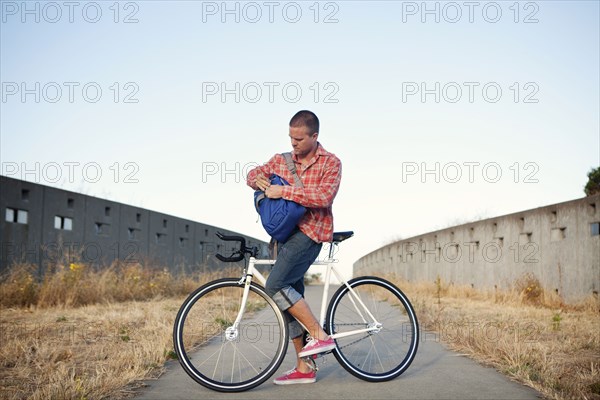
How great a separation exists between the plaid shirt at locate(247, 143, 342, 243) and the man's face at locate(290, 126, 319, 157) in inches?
3.8

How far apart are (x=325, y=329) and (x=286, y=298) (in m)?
0.44

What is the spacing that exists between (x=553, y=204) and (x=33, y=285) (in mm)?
9696

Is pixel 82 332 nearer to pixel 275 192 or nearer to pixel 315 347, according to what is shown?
pixel 315 347

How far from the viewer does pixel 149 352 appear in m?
5.44

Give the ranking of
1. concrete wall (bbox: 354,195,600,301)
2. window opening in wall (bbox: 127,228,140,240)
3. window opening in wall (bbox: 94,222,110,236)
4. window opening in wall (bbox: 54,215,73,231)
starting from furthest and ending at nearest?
window opening in wall (bbox: 127,228,140,240)
window opening in wall (bbox: 94,222,110,236)
window opening in wall (bbox: 54,215,73,231)
concrete wall (bbox: 354,195,600,301)

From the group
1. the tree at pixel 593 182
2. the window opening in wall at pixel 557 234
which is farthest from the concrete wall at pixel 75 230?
the tree at pixel 593 182

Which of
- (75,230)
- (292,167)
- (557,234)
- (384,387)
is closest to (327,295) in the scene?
(384,387)

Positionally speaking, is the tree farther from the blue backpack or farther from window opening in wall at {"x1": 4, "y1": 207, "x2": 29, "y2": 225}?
the blue backpack

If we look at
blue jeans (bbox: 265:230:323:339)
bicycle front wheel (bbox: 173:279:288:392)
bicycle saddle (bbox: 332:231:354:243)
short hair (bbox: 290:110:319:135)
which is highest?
short hair (bbox: 290:110:319:135)

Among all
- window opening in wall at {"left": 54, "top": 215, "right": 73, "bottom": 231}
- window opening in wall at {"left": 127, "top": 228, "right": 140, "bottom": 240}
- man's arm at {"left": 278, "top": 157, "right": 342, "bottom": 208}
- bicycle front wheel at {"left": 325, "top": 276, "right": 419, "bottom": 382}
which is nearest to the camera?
man's arm at {"left": 278, "top": 157, "right": 342, "bottom": 208}

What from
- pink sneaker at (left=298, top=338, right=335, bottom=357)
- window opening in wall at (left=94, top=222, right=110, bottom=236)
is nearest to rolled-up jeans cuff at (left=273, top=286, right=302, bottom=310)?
pink sneaker at (left=298, top=338, right=335, bottom=357)

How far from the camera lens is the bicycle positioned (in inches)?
175

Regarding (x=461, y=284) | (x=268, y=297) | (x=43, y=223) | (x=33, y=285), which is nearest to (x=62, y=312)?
(x=33, y=285)

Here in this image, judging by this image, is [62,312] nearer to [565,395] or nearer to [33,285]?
[33,285]
